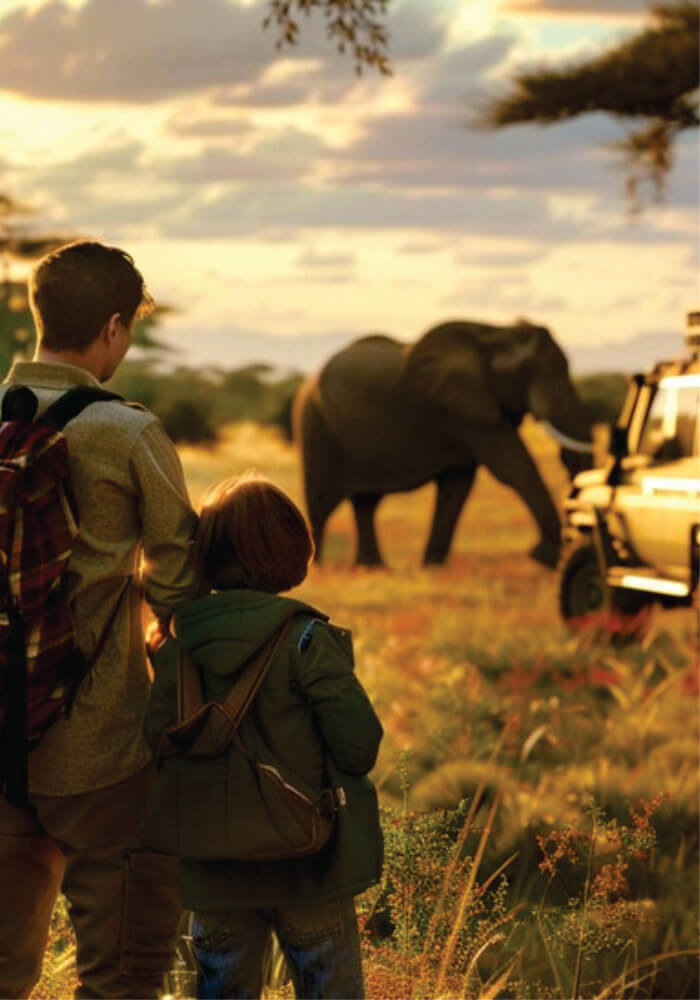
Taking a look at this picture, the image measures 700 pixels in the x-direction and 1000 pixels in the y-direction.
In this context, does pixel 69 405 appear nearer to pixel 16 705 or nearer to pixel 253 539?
pixel 253 539

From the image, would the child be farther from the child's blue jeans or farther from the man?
the man

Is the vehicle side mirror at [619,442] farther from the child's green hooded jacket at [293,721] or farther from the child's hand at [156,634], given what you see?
the child's green hooded jacket at [293,721]

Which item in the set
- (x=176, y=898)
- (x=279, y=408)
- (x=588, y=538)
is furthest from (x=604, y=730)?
(x=279, y=408)

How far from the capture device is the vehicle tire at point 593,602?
1104 centimetres

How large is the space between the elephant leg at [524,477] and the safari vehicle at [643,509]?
4.40 metres

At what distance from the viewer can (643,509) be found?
924 centimetres

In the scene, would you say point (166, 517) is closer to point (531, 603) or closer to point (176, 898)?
point (176, 898)

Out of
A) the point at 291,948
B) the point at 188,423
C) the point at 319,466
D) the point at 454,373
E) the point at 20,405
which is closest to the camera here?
the point at 291,948

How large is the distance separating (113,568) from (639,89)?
13649 millimetres

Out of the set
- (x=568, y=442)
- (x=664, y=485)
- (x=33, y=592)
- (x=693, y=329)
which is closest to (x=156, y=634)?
(x=33, y=592)

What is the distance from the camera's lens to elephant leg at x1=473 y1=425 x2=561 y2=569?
15.7 meters

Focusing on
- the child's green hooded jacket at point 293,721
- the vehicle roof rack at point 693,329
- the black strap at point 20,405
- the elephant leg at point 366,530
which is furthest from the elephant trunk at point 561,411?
the child's green hooded jacket at point 293,721

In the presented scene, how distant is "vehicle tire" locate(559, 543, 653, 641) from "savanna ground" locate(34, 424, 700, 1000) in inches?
5.1

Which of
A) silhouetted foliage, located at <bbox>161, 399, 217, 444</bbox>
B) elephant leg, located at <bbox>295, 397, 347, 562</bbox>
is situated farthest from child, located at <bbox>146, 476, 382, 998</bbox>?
silhouetted foliage, located at <bbox>161, 399, 217, 444</bbox>
